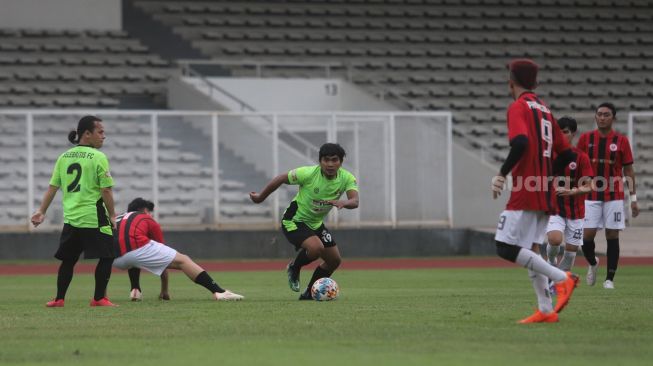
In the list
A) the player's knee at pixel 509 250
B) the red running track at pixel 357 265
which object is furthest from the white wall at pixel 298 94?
the player's knee at pixel 509 250

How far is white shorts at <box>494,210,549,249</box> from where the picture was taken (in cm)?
1005

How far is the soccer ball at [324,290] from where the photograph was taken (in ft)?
43.6

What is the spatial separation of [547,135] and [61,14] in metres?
25.7

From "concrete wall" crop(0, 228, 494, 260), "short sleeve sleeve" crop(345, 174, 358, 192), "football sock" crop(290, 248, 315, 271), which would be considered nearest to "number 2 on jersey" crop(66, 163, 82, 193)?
"football sock" crop(290, 248, 315, 271)

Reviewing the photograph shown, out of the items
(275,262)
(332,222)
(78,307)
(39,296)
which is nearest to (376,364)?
(78,307)

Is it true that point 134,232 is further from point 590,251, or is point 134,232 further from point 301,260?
point 590,251

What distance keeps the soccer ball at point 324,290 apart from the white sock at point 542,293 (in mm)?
3564

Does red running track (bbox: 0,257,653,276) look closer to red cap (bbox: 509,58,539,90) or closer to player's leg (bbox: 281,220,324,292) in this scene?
player's leg (bbox: 281,220,324,292)

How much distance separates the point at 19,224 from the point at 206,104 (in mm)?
6368

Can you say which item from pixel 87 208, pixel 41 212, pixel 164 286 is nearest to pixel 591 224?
pixel 164 286

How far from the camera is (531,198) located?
10023 mm

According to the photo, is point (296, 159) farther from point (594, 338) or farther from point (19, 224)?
point (594, 338)

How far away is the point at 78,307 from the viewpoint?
12.6m

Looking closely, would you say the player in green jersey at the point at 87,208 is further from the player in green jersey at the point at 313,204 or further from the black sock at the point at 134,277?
the player in green jersey at the point at 313,204
